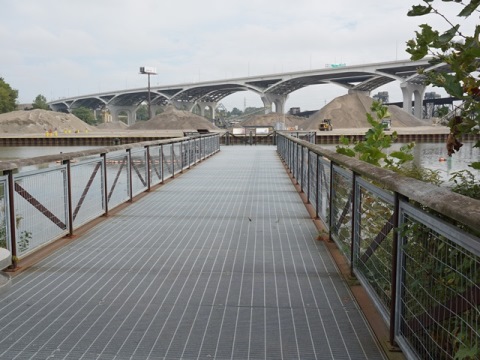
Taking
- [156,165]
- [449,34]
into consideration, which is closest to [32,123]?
[156,165]

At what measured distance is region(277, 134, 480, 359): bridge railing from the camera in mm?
2150

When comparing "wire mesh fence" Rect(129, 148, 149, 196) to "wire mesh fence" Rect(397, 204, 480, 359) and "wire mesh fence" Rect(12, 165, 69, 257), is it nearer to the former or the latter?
"wire mesh fence" Rect(12, 165, 69, 257)

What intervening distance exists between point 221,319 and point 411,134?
66782 mm

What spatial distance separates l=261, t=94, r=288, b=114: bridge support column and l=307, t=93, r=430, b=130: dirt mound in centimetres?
1308

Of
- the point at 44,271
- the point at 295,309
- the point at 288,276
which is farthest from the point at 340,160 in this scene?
the point at 44,271

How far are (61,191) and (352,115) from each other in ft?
331

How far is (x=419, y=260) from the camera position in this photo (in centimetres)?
285

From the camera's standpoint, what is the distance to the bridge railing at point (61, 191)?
495cm

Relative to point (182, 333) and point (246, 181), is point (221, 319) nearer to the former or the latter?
point (182, 333)

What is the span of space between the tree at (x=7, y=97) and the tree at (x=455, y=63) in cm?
12365

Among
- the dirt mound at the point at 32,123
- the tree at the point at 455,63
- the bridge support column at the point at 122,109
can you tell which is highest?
the bridge support column at the point at 122,109

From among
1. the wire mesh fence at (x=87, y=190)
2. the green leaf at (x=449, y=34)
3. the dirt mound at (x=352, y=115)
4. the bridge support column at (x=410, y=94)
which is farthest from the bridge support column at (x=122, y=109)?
the green leaf at (x=449, y=34)

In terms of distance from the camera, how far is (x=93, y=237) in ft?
20.7

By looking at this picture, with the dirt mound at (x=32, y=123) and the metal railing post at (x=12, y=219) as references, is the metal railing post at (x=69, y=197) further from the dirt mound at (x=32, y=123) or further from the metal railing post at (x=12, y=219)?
the dirt mound at (x=32, y=123)
